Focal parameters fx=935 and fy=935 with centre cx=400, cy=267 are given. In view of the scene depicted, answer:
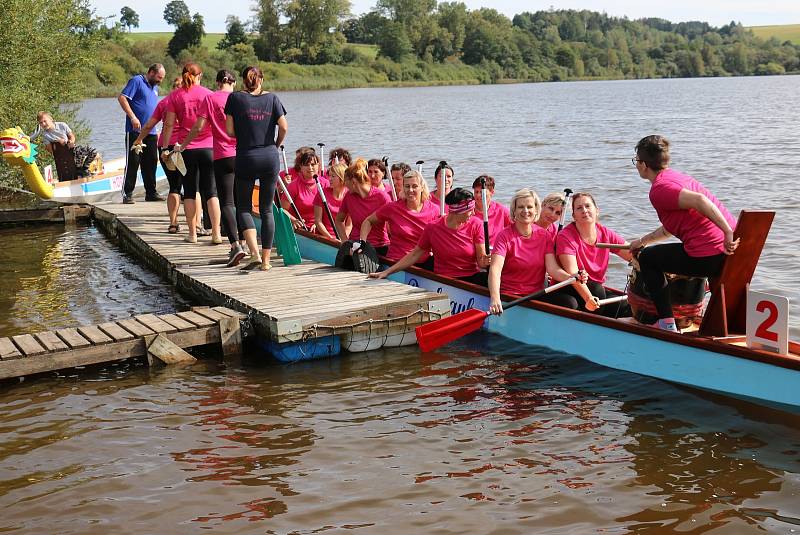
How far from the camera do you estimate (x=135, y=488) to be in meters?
5.23

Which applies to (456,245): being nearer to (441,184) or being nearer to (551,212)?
(441,184)

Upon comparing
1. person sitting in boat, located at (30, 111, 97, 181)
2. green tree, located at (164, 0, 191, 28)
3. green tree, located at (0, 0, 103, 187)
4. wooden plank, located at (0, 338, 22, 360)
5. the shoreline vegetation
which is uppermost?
green tree, located at (164, 0, 191, 28)

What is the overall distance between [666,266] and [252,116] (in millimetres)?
3974

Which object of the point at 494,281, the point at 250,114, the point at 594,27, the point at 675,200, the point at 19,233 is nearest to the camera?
the point at 675,200

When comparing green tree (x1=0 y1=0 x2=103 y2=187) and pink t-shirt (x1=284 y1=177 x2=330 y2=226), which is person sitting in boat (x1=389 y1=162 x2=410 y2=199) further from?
green tree (x1=0 y1=0 x2=103 y2=187)

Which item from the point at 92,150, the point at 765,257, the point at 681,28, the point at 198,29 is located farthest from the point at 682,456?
the point at 681,28

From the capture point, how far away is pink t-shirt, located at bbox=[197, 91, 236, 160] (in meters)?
9.02

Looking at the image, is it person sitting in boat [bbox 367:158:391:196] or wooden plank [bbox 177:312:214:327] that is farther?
person sitting in boat [bbox 367:158:391:196]

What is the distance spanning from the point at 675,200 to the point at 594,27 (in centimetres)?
14125

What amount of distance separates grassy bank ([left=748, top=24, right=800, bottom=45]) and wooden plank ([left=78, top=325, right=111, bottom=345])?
115829 mm

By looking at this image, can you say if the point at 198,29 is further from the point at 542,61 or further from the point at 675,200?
the point at 675,200

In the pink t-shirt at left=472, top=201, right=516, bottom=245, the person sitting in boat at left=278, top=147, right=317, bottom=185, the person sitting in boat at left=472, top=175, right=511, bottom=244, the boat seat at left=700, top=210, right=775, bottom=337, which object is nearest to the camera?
the boat seat at left=700, top=210, right=775, bottom=337

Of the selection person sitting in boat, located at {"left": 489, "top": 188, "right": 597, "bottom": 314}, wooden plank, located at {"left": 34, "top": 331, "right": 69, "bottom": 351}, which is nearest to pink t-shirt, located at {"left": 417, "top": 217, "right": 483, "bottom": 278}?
person sitting in boat, located at {"left": 489, "top": 188, "right": 597, "bottom": 314}

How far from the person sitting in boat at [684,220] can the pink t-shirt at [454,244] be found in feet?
7.06
